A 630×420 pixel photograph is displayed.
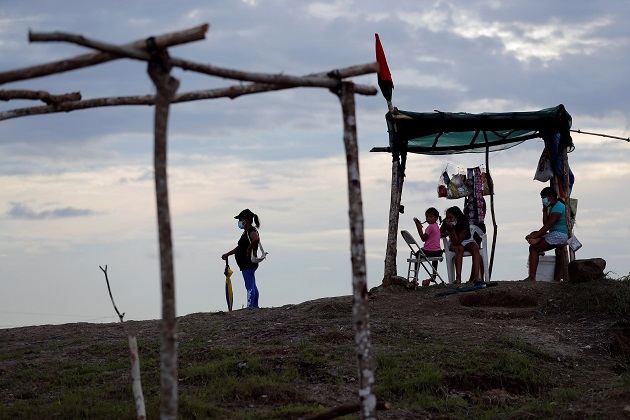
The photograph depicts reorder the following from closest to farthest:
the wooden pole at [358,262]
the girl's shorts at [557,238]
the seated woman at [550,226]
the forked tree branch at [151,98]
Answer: the wooden pole at [358,262], the forked tree branch at [151,98], the seated woman at [550,226], the girl's shorts at [557,238]

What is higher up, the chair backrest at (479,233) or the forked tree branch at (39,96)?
the forked tree branch at (39,96)

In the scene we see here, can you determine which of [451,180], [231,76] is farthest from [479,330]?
[231,76]

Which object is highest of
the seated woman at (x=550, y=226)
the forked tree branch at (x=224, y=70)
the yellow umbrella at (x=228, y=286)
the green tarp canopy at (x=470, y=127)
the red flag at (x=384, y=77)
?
the red flag at (x=384, y=77)

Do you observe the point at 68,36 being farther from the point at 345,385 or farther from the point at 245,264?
the point at 245,264

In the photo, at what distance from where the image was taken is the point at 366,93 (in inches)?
290

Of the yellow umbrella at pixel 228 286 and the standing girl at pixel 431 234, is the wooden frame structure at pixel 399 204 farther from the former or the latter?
the yellow umbrella at pixel 228 286

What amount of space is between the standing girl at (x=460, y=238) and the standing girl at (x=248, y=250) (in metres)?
3.15

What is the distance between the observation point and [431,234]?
47.4 feet

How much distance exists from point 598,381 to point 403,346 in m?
2.36

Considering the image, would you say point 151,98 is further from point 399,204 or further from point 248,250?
point 399,204

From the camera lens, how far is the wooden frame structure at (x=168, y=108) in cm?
598

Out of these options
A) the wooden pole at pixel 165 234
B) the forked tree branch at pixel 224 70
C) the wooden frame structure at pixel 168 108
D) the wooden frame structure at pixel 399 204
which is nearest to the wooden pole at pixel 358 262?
the wooden frame structure at pixel 168 108

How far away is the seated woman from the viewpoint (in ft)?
45.5

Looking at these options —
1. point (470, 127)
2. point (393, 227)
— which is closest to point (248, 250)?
point (393, 227)
